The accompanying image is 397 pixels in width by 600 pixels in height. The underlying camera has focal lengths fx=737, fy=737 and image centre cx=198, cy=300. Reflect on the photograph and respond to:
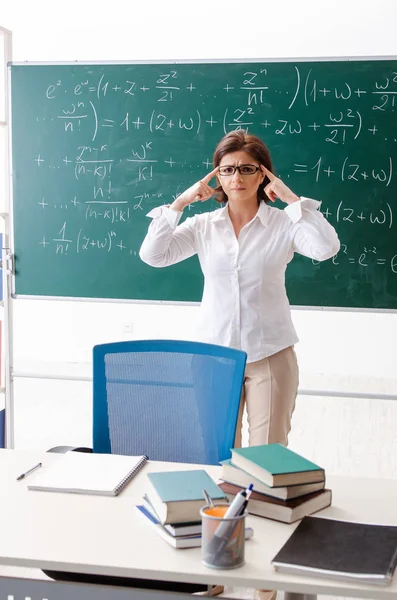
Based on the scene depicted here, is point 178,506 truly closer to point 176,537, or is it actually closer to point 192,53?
point 176,537

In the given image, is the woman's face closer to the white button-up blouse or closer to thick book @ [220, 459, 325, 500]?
the white button-up blouse

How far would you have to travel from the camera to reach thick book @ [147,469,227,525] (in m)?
1.40

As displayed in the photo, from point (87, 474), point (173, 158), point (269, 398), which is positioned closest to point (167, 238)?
point (269, 398)

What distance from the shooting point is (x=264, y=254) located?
267cm

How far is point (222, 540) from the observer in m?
1.28

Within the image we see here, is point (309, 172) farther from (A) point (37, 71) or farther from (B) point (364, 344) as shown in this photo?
(B) point (364, 344)

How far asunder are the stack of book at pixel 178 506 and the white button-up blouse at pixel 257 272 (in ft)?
3.87

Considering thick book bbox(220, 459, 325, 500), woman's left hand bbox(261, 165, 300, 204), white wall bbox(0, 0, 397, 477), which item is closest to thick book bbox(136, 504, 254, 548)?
thick book bbox(220, 459, 325, 500)

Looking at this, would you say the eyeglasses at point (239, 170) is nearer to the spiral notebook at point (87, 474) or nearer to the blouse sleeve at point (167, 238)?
the blouse sleeve at point (167, 238)

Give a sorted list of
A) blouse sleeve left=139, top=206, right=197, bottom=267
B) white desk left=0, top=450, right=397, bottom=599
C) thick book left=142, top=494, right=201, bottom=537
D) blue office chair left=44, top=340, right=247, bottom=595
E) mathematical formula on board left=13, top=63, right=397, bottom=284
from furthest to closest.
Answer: mathematical formula on board left=13, top=63, right=397, bottom=284 < blouse sleeve left=139, top=206, right=197, bottom=267 < blue office chair left=44, top=340, right=247, bottom=595 < thick book left=142, top=494, right=201, bottom=537 < white desk left=0, top=450, right=397, bottom=599

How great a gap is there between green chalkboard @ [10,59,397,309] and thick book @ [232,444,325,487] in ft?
6.98

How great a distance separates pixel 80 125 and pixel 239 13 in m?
2.76

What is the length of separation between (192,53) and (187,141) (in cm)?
265

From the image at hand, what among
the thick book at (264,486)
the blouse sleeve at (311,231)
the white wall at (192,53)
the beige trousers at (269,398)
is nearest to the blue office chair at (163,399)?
the beige trousers at (269,398)
